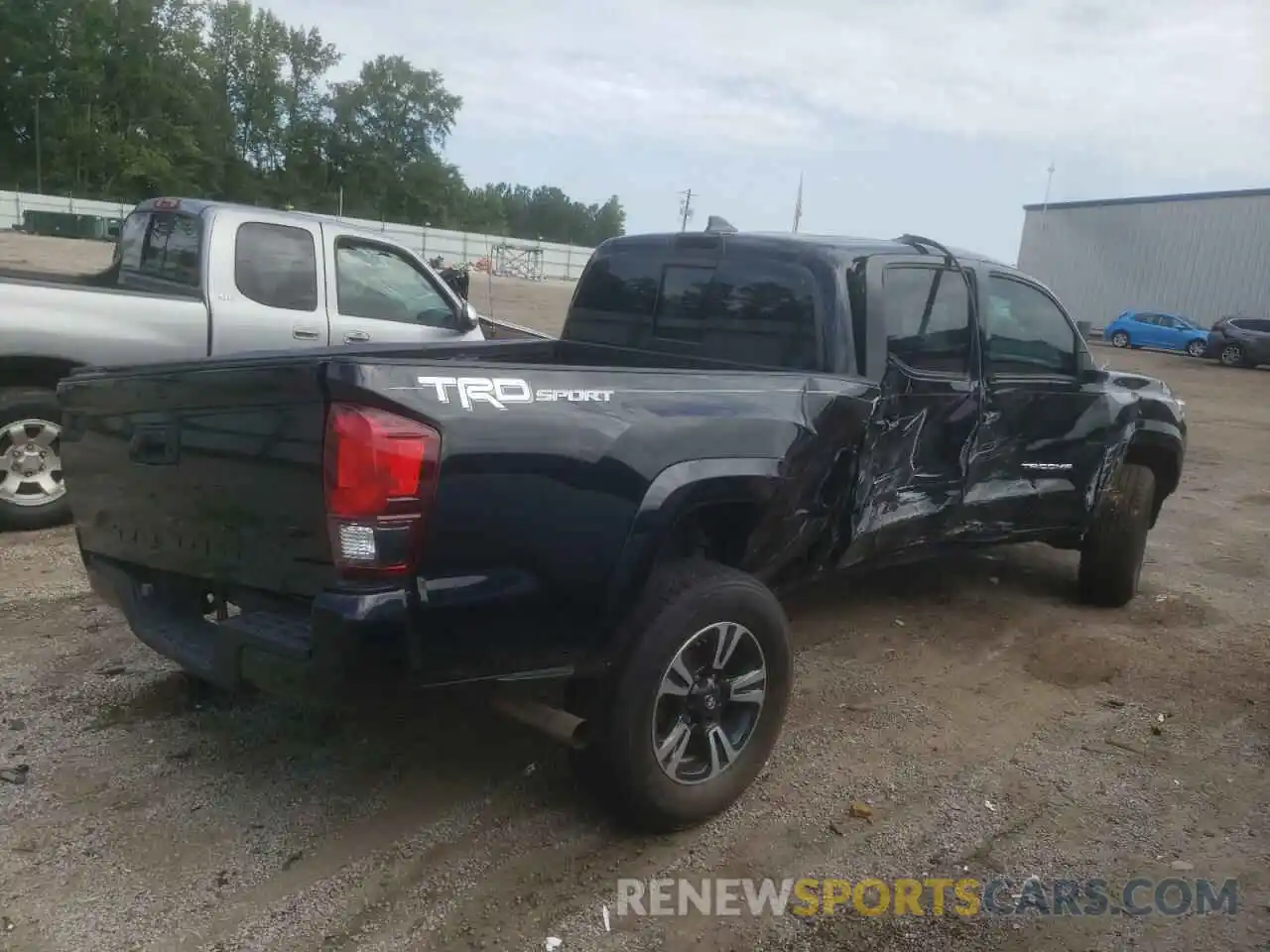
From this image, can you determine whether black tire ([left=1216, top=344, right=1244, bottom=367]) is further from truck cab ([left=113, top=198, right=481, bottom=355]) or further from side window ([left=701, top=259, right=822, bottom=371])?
side window ([left=701, top=259, right=822, bottom=371])

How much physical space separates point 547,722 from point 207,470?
1219mm

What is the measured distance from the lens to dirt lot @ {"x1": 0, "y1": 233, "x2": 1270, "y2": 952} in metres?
2.89

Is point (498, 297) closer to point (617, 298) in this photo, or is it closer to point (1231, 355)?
point (1231, 355)

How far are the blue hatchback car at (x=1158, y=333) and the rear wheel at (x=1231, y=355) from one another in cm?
198

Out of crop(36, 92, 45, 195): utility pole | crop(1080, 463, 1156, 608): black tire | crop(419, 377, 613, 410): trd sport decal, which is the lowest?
crop(1080, 463, 1156, 608): black tire

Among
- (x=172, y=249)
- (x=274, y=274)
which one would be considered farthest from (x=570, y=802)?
(x=172, y=249)

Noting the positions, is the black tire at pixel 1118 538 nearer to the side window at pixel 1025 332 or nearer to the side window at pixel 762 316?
the side window at pixel 1025 332

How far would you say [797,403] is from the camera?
12.1ft

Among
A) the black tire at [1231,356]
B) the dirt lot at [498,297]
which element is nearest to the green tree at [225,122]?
the dirt lot at [498,297]

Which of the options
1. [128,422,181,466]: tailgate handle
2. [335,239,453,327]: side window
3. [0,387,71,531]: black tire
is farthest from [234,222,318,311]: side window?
[128,422,181,466]: tailgate handle

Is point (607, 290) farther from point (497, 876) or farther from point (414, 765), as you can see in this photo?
point (497, 876)

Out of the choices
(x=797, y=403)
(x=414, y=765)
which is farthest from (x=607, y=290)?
(x=414, y=765)

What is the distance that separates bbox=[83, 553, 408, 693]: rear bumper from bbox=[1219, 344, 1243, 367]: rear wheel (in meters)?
32.4

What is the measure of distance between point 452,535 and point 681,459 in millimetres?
828
